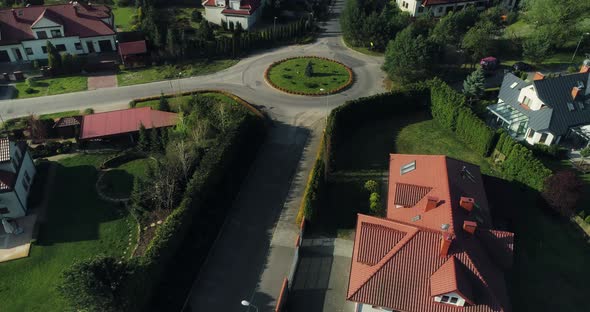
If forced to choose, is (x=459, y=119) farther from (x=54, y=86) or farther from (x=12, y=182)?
(x=54, y=86)

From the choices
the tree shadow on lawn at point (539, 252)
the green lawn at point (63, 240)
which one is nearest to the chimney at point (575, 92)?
the tree shadow on lawn at point (539, 252)

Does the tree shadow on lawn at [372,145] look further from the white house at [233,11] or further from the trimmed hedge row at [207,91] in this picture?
the white house at [233,11]

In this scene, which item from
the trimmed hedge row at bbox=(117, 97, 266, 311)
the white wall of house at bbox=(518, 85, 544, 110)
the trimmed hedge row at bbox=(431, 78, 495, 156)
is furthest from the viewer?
the white wall of house at bbox=(518, 85, 544, 110)

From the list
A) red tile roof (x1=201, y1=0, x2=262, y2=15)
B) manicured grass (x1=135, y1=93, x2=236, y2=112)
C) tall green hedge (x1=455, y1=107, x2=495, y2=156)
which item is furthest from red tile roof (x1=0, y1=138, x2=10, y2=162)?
tall green hedge (x1=455, y1=107, x2=495, y2=156)

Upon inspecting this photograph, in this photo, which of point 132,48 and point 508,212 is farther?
point 132,48

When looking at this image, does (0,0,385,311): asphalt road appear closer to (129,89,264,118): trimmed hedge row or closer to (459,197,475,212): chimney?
(129,89,264,118): trimmed hedge row

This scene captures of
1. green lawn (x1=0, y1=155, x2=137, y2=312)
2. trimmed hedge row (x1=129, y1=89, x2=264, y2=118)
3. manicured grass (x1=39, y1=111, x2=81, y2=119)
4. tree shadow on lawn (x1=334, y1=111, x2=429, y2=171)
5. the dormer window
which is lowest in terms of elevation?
green lawn (x1=0, y1=155, x2=137, y2=312)

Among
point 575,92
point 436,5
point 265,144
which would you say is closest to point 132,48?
point 265,144
